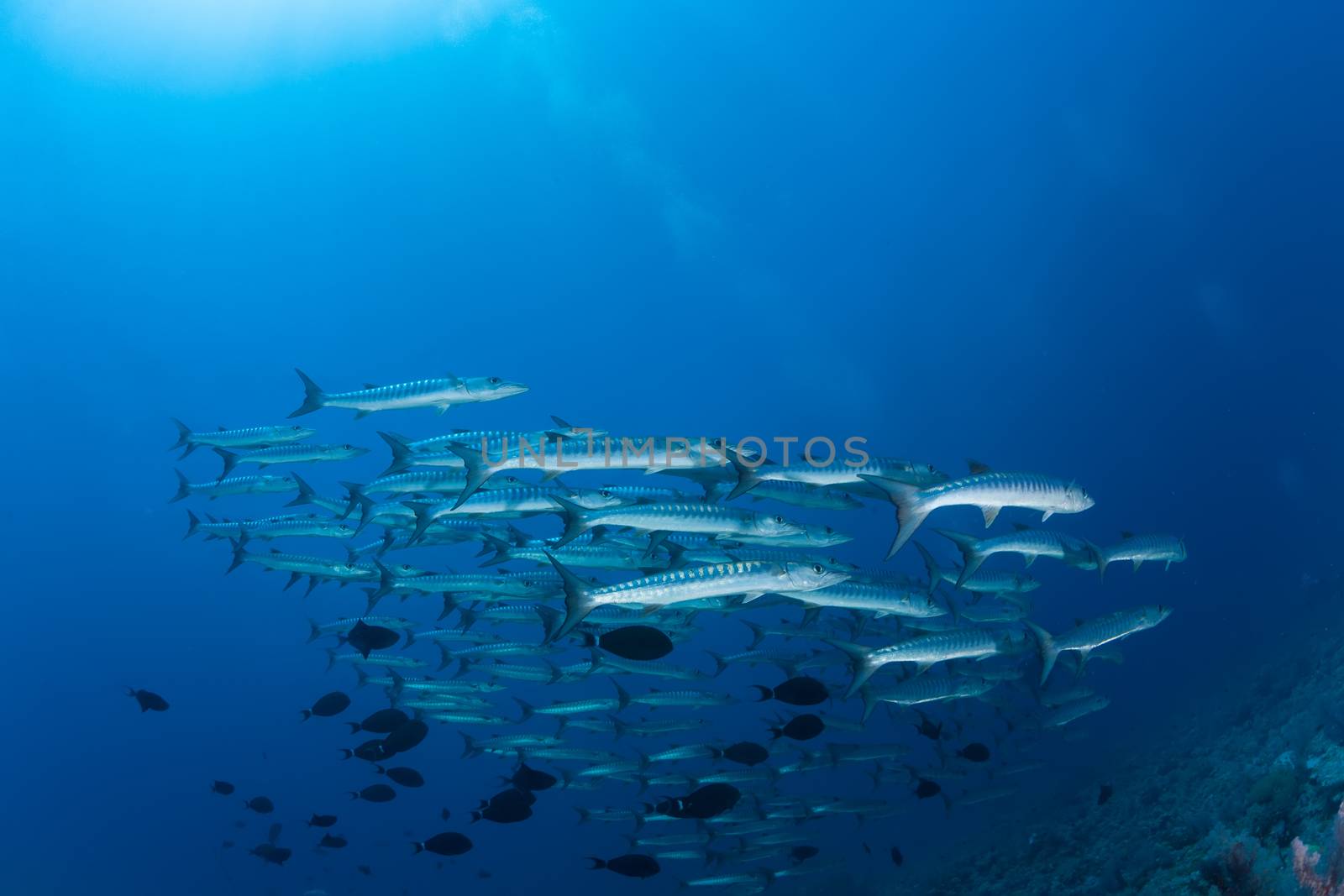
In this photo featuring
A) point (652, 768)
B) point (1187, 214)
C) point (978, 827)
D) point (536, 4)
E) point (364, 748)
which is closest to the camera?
point (364, 748)

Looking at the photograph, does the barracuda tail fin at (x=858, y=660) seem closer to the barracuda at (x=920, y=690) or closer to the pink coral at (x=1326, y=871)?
the barracuda at (x=920, y=690)

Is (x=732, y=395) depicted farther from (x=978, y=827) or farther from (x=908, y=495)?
(x=908, y=495)

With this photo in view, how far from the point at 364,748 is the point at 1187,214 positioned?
52228mm

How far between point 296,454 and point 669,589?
27.5 ft

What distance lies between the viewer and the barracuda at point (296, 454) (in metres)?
10.6

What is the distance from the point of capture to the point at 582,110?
4259 cm

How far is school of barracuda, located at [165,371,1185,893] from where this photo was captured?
639 cm

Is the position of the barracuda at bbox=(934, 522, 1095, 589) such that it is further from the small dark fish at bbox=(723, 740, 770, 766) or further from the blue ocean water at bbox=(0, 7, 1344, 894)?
the blue ocean water at bbox=(0, 7, 1344, 894)

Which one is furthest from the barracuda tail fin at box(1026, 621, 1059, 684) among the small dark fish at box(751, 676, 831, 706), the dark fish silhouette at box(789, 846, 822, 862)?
the dark fish silhouette at box(789, 846, 822, 862)

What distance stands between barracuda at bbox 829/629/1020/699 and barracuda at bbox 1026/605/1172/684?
498mm

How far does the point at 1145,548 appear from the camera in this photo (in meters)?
7.52

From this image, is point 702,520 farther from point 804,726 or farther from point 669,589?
point 804,726

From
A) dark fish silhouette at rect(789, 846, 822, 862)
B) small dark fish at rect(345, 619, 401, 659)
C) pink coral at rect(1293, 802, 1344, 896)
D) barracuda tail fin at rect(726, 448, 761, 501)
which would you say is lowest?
pink coral at rect(1293, 802, 1344, 896)

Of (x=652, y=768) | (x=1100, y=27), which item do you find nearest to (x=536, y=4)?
(x=1100, y=27)
